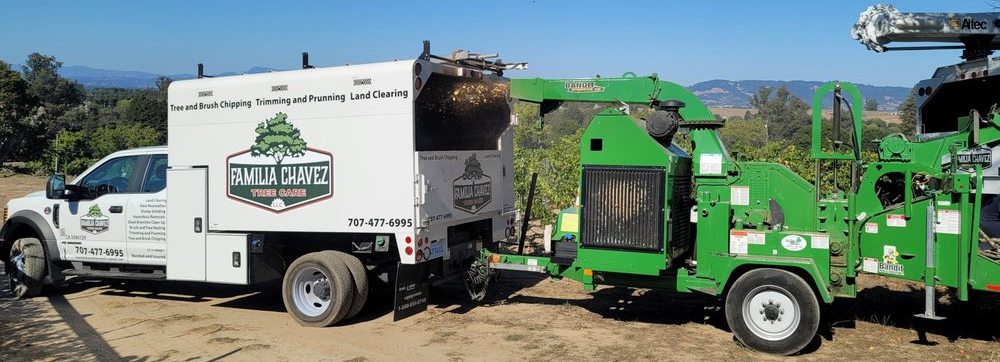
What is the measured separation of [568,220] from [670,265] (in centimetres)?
133

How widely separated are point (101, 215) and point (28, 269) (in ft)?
4.25

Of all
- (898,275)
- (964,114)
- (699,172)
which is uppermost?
Result: (964,114)

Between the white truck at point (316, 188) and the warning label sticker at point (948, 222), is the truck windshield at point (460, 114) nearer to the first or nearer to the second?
the white truck at point (316, 188)

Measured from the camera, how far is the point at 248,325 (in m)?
8.22

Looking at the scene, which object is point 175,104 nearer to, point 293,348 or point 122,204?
point 122,204

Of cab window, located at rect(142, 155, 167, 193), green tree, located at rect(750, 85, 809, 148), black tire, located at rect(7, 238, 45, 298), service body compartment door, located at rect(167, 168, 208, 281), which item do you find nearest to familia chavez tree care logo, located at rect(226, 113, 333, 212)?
service body compartment door, located at rect(167, 168, 208, 281)

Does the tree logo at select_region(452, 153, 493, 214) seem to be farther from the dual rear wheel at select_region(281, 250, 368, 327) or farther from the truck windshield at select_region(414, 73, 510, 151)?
the dual rear wheel at select_region(281, 250, 368, 327)

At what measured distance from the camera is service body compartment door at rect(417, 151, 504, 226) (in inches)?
301

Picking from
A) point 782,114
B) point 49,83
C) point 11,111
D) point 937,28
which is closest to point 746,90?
point 782,114

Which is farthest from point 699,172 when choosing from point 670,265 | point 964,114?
point 964,114

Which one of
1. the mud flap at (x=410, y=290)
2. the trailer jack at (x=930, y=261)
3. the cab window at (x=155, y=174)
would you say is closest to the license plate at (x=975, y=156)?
the trailer jack at (x=930, y=261)

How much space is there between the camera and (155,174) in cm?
924

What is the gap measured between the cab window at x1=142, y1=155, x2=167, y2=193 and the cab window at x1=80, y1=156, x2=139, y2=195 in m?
0.26

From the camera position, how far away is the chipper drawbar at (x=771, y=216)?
653cm
